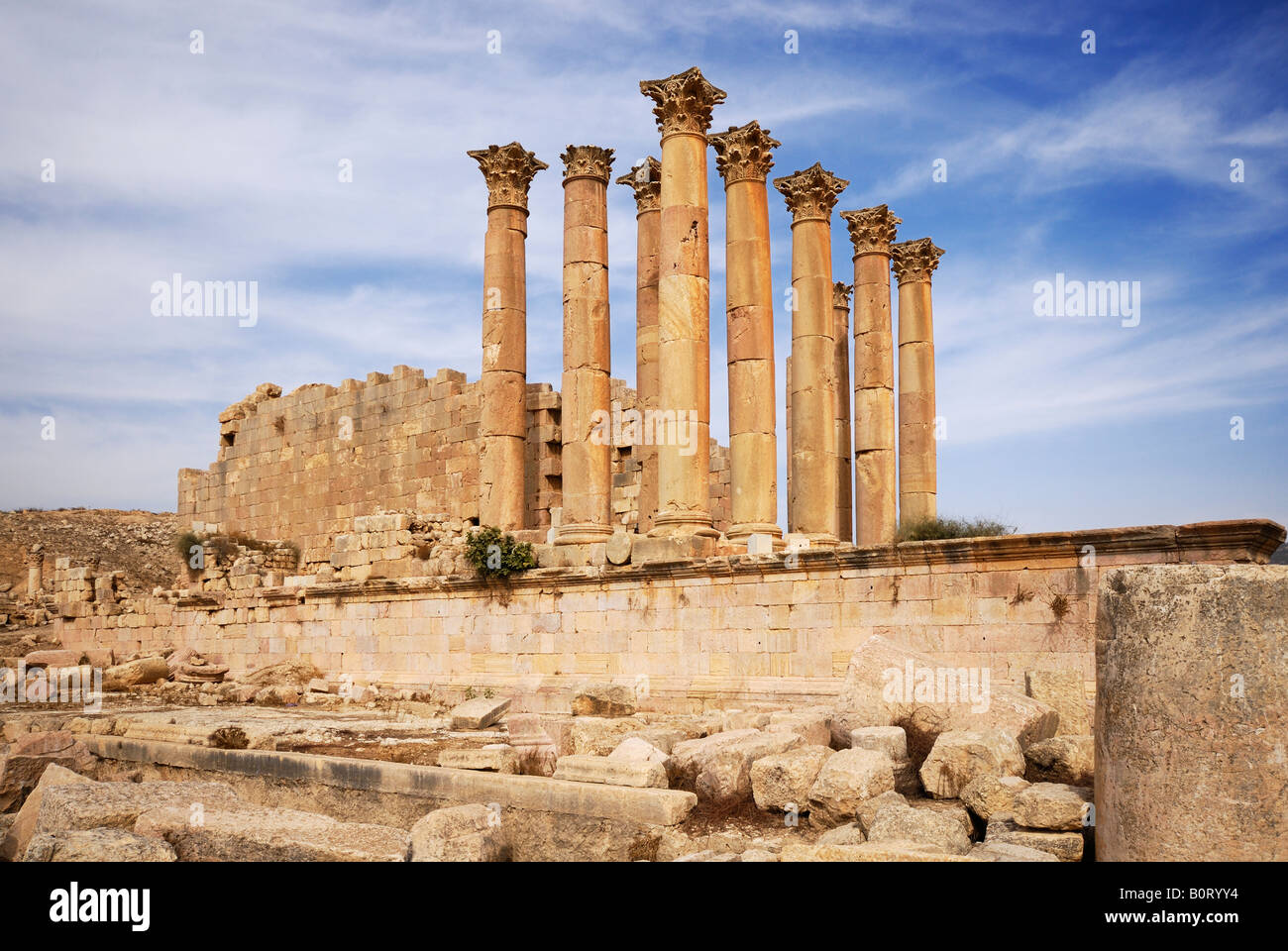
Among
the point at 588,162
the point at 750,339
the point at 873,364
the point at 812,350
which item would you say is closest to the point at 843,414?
the point at 873,364

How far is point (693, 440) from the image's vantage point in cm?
1606

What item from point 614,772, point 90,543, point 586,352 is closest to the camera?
point 614,772

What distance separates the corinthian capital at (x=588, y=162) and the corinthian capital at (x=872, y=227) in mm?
4966

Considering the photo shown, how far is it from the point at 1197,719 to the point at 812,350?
13.5 metres

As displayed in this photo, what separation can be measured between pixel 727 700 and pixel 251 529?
60.4 feet

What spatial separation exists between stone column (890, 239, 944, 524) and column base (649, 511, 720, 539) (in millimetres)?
5723

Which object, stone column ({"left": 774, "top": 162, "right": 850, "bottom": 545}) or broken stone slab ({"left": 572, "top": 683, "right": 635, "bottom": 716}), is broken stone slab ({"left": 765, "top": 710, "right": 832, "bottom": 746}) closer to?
broken stone slab ({"left": 572, "top": 683, "right": 635, "bottom": 716})

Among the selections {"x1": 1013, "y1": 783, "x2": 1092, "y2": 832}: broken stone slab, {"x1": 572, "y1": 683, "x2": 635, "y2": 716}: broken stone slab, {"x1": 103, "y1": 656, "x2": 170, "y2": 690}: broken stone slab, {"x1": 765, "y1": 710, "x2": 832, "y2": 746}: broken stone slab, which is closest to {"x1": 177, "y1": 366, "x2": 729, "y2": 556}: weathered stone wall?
Answer: {"x1": 103, "y1": 656, "x2": 170, "y2": 690}: broken stone slab

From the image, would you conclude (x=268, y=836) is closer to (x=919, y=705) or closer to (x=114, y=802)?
(x=114, y=802)

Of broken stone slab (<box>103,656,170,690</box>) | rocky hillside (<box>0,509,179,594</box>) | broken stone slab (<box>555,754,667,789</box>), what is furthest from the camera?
rocky hillside (<box>0,509,179,594</box>)

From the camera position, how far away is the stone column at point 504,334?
18.4 metres

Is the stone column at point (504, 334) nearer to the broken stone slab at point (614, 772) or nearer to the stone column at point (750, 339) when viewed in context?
the stone column at point (750, 339)

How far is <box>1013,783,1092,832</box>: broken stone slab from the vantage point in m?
6.09

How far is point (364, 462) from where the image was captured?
81.5 ft
